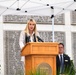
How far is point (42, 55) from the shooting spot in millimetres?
7590

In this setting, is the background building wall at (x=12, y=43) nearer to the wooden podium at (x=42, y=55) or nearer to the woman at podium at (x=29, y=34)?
the woman at podium at (x=29, y=34)

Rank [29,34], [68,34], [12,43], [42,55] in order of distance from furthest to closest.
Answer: [68,34] < [12,43] < [29,34] < [42,55]

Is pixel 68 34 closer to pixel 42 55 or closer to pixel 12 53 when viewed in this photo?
pixel 12 53

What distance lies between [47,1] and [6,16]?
178 cm

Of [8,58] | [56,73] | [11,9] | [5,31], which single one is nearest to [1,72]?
[8,58]

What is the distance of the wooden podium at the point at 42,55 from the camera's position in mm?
7503

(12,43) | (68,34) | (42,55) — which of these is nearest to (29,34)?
(42,55)

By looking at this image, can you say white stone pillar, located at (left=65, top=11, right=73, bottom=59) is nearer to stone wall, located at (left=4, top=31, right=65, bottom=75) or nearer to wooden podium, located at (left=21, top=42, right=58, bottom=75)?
stone wall, located at (left=4, top=31, right=65, bottom=75)

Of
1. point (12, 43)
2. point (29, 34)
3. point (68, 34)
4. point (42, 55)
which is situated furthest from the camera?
point (68, 34)

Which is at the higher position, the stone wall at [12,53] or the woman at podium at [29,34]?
the woman at podium at [29,34]

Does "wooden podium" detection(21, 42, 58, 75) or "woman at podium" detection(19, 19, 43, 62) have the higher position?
"woman at podium" detection(19, 19, 43, 62)

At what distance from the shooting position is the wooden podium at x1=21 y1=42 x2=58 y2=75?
295 inches

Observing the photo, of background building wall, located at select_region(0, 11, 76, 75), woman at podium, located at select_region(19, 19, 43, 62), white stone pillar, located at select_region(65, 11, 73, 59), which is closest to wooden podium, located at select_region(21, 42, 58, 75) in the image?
woman at podium, located at select_region(19, 19, 43, 62)

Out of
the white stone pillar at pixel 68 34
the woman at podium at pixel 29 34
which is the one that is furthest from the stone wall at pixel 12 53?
the woman at podium at pixel 29 34
